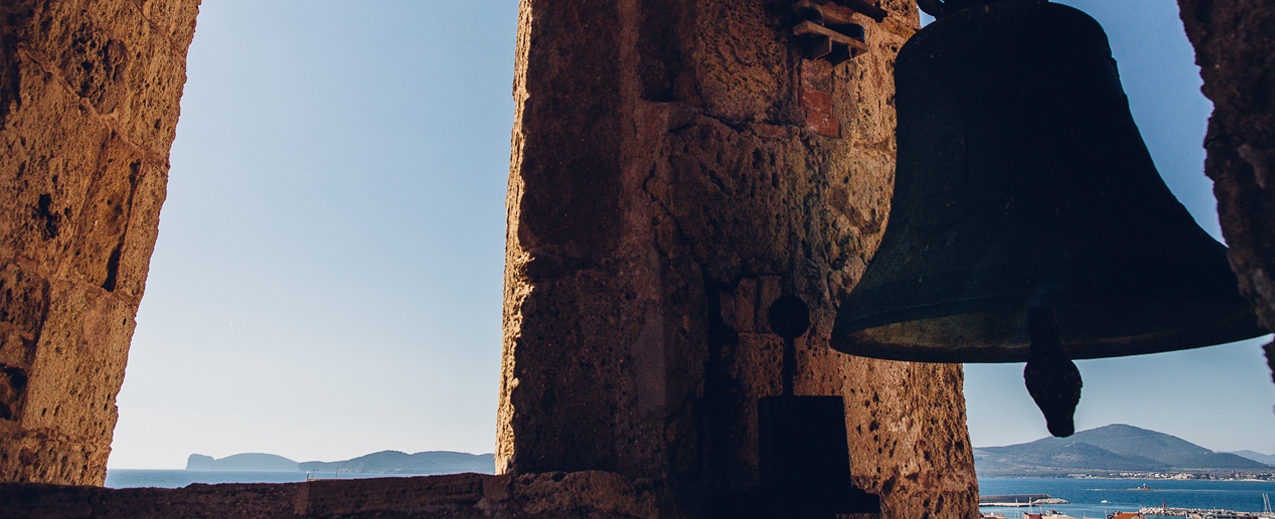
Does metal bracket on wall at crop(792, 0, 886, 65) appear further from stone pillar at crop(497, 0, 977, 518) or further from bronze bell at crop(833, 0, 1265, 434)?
bronze bell at crop(833, 0, 1265, 434)

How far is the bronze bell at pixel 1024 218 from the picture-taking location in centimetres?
110

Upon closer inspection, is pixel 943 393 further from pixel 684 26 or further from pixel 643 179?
pixel 684 26

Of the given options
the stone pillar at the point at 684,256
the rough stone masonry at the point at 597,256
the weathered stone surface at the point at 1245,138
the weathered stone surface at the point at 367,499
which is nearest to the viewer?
the weathered stone surface at the point at 1245,138

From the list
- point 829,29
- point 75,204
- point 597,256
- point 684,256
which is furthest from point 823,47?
point 75,204

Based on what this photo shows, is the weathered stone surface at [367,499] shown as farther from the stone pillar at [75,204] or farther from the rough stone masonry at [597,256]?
the stone pillar at [75,204]

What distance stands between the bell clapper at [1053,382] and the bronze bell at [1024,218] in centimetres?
1

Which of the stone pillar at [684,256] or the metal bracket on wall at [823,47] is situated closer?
the stone pillar at [684,256]

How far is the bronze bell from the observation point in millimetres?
1101

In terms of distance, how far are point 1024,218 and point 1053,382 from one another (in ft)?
0.89

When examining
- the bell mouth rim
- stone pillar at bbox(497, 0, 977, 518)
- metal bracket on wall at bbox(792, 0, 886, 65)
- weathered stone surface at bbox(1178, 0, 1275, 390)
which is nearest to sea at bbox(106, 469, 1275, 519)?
stone pillar at bbox(497, 0, 977, 518)

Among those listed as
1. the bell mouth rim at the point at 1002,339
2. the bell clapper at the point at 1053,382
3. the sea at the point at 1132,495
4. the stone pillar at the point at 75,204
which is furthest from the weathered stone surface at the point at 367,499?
the sea at the point at 1132,495

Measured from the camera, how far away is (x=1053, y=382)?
3.57 ft

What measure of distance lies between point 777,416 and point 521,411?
486 mm

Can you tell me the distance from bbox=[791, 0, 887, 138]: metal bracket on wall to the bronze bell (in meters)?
0.24
